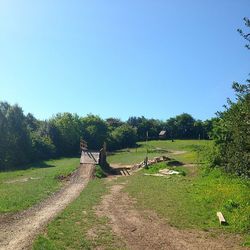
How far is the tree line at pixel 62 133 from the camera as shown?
60981 mm

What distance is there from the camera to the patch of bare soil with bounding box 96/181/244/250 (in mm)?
15875

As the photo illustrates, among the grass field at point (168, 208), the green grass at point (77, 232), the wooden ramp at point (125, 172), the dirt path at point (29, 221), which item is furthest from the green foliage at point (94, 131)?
the green grass at point (77, 232)

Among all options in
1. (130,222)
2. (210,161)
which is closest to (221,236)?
(130,222)

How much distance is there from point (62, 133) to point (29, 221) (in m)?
67.9

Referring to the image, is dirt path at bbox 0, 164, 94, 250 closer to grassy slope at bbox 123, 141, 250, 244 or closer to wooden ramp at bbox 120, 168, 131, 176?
grassy slope at bbox 123, 141, 250, 244

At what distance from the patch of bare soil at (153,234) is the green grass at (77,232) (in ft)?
1.76

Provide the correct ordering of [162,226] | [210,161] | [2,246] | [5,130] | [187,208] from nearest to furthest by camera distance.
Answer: [2,246], [162,226], [187,208], [210,161], [5,130]

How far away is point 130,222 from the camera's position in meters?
→ 19.4

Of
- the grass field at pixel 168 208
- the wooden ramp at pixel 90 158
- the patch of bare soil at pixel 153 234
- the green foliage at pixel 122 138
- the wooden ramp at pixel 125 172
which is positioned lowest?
the patch of bare soil at pixel 153 234

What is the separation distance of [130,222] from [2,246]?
6.64m

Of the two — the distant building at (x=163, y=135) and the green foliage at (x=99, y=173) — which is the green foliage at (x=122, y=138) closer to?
the distant building at (x=163, y=135)

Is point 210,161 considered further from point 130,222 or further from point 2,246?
point 2,246

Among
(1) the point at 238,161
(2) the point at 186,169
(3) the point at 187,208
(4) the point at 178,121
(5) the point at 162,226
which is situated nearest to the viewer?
(5) the point at 162,226

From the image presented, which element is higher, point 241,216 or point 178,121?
point 178,121
